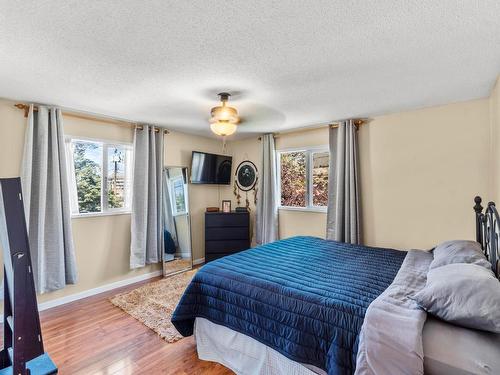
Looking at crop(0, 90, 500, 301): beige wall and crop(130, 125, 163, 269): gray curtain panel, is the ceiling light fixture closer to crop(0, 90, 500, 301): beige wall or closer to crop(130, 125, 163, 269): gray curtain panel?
crop(130, 125, 163, 269): gray curtain panel

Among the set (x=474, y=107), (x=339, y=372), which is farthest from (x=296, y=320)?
(x=474, y=107)

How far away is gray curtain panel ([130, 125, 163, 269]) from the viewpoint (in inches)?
146

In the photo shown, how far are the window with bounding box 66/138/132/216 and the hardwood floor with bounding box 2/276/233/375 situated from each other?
4.16 feet

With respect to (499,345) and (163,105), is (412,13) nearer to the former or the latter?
(499,345)

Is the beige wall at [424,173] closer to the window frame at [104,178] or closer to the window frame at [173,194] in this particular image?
the window frame at [173,194]

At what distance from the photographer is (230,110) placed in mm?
2596

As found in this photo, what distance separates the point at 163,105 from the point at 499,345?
3.17 m

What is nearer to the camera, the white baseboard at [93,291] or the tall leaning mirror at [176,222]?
the white baseboard at [93,291]

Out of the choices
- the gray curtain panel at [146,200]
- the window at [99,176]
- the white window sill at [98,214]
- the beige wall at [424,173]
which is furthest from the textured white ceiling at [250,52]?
the white window sill at [98,214]

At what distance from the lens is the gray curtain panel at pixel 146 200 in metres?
3.72

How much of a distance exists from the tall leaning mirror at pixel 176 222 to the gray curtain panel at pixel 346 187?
2371 millimetres

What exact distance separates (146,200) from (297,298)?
279 centimetres

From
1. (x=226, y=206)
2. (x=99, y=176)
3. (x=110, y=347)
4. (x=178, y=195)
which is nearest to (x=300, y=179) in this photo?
(x=226, y=206)

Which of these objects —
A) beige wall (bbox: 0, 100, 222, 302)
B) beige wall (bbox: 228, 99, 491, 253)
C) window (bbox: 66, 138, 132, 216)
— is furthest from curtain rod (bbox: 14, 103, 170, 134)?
beige wall (bbox: 228, 99, 491, 253)
